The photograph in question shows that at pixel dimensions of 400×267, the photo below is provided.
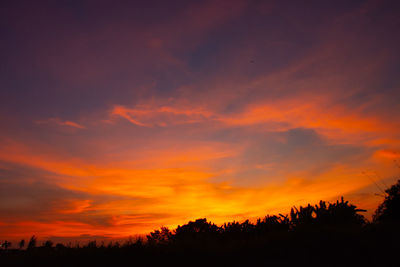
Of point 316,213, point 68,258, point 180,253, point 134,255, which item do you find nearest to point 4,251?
point 68,258

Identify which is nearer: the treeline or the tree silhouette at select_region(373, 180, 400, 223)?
the treeline

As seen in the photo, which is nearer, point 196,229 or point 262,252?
point 262,252

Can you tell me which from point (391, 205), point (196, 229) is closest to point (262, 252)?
point (196, 229)

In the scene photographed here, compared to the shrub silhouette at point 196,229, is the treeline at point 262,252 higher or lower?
lower

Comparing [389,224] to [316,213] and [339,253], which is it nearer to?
[316,213]

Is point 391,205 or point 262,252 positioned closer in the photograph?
point 262,252

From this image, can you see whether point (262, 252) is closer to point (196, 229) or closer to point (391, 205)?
point (196, 229)

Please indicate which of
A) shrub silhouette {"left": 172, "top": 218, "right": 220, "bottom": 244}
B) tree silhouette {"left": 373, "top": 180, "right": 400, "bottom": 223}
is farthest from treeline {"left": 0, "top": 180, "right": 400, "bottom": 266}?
tree silhouette {"left": 373, "top": 180, "right": 400, "bottom": 223}

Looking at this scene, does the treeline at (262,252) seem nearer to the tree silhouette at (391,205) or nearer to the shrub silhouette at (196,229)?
the shrub silhouette at (196,229)

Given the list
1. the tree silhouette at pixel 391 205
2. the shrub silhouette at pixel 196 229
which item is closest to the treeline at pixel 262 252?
the shrub silhouette at pixel 196 229

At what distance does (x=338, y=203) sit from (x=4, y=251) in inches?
633

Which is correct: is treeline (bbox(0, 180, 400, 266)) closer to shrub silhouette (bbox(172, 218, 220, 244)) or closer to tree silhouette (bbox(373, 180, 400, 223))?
shrub silhouette (bbox(172, 218, 220, 244))

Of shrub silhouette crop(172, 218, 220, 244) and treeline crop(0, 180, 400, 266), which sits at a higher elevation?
shrub silhouette crop(172, 218, 220, 244)

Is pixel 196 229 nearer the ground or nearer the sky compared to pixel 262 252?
nearer the sky
